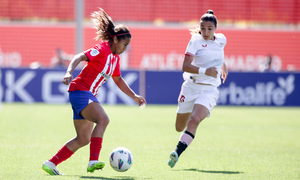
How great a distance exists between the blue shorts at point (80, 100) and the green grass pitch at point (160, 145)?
760 mm

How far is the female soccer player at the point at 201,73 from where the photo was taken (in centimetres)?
709

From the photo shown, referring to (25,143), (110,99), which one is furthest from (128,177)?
(110,99)

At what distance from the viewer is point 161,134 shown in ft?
38.1

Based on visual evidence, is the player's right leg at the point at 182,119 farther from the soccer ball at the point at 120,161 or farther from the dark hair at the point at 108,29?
the dark hair at the point at 108,29

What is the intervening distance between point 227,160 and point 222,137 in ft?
10.7

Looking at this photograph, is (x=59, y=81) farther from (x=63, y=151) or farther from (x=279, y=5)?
(x=279, y=5)

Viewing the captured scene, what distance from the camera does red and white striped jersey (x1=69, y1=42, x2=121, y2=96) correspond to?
645 centimetres

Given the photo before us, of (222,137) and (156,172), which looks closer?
(156,172)

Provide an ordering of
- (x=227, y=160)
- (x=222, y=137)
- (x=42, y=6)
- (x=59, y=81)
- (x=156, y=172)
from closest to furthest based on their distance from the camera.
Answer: (x=156, y=172), (x=227, y=160), (x=222, y=137), (x=59, y=81), (x=42, y=6)

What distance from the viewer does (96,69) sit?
6.49 metres

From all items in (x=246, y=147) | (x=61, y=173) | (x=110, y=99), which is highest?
(x=61, y=173)

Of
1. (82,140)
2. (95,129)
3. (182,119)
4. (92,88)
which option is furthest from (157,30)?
(95,129)

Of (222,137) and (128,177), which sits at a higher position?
(128,177)

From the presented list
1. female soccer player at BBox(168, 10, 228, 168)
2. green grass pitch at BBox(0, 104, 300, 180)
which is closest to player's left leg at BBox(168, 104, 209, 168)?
female soccer player at BBox(168, 10, 228, 168)
